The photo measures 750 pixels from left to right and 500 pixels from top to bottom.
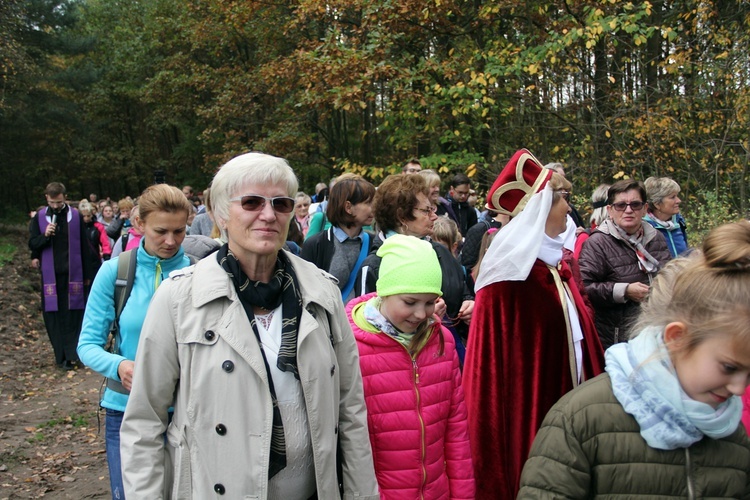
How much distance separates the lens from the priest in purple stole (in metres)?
9.76

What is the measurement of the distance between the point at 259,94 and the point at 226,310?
22.1 meters

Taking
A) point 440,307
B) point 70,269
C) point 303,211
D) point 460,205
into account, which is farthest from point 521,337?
point 303,211

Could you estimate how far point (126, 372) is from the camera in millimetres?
3328

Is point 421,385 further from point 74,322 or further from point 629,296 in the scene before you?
point 74,322

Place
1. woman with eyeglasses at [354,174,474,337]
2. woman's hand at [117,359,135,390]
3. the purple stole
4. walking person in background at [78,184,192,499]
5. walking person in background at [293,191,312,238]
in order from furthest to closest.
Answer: walking person in background at [293,191,312,238]
the purple stole
woman with eyeglasses at [354,174,474,337]
walking person in background at [78,184,192,499]
woman's hand at [117,359,135,390]

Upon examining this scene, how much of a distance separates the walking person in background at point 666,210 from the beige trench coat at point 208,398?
15.4 feet

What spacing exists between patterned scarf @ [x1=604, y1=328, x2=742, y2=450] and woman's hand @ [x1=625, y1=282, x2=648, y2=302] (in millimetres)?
2917

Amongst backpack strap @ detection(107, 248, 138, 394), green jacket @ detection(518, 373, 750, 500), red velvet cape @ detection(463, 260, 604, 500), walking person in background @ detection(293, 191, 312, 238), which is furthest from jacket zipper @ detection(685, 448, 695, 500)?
walking person in background @ detection(293, 191, 312, 238)

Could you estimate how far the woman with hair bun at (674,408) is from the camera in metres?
1.91

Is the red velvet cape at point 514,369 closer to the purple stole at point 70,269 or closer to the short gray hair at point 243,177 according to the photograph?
the short gray hair at point 243,177

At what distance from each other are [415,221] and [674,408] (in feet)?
8.54

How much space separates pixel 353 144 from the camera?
27.0 metres

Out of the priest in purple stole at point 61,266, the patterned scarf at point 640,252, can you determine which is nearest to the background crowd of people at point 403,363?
the patterned scarf at point 640,252

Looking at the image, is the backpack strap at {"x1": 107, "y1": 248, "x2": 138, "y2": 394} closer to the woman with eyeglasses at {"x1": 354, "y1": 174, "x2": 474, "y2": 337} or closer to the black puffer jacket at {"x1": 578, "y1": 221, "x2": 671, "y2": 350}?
the woman with eyeglasses at {"x1": 354, "y1": 174, "x2": 474, "y2": 337}
